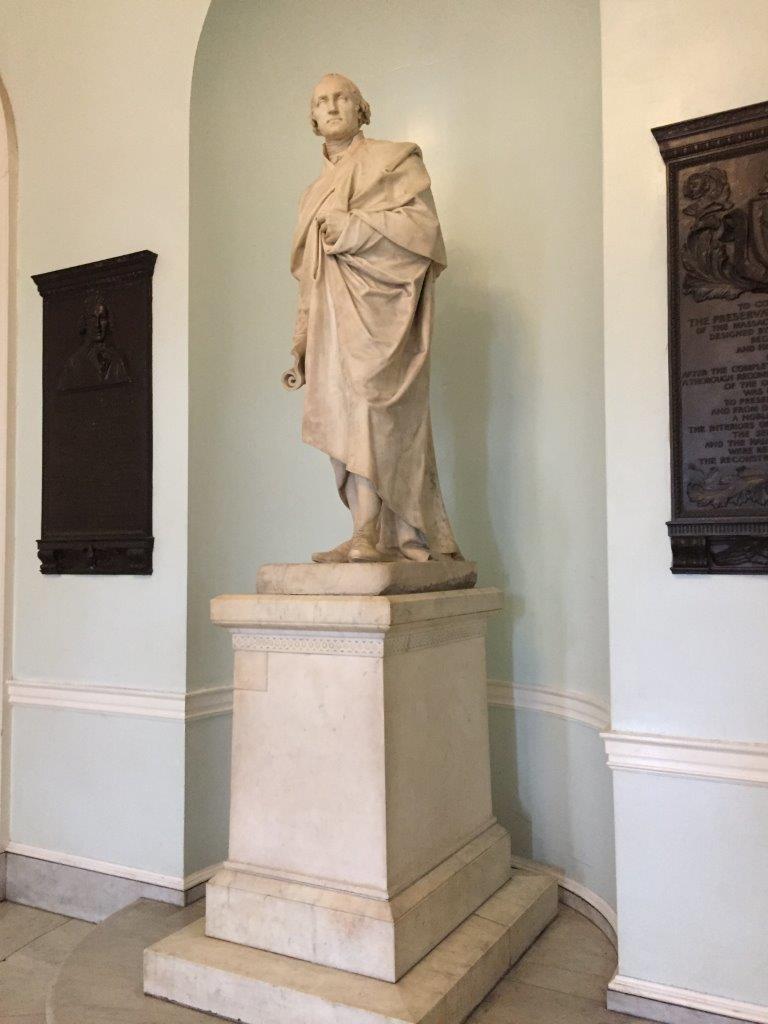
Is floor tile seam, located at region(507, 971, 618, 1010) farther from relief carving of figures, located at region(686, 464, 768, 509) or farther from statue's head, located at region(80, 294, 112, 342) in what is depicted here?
statue's head, located at region(80, 294, 112, 342)

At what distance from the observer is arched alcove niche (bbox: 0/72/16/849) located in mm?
4234

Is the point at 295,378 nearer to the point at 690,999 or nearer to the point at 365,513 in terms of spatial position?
the point at 365,513

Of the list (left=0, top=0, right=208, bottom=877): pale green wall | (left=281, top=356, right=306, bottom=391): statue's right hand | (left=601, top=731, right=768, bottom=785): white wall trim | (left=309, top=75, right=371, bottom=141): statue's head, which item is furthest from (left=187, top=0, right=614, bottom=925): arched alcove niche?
(left=309, top=75, right=371, bottom=141): statue's head

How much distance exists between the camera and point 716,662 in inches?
105

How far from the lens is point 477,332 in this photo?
4125 mm

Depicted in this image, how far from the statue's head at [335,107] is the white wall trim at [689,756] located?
7.55 feet

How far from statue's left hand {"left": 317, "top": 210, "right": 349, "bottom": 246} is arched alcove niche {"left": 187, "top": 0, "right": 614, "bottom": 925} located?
47.1 inches

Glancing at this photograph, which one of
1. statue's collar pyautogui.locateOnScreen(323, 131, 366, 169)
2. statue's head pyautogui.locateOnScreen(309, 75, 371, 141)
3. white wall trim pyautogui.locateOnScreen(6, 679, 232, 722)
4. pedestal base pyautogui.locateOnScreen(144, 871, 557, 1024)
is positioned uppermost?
statue's head pyautogui.locateOnScreen(309, 75, 371, 141)

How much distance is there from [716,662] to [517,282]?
208cm

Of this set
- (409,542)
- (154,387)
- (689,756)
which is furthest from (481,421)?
(689,756)

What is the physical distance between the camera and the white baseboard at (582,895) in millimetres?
3246

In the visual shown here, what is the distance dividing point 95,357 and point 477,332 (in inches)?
71.8

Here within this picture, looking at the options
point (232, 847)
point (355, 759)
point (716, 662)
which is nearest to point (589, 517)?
point (716, 662)

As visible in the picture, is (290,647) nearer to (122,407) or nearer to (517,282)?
(122,407)
